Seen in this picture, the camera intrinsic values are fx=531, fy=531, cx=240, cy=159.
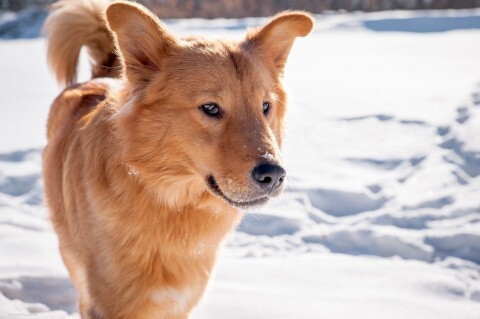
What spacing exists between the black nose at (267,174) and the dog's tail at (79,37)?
6.40ft

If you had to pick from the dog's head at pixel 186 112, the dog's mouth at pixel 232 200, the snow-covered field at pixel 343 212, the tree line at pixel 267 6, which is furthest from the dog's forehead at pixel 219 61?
the tree line at pixel 267 6

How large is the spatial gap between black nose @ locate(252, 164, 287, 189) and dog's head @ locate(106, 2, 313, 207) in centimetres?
5

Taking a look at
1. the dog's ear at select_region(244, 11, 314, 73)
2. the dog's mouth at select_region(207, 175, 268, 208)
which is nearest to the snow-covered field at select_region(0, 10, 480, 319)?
the dog's mouth at select_region(207, 175, 268, 208)

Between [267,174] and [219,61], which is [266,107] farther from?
[267,174]

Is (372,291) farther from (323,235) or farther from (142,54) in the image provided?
(142,54)

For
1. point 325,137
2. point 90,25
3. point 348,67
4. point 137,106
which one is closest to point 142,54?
point 137,106

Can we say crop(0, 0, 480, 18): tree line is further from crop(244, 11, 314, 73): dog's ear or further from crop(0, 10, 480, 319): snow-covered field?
crop(244, 11, 314, 73): dog's ear

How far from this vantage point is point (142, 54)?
8.66 feet

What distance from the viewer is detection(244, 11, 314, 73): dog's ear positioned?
2.95 m

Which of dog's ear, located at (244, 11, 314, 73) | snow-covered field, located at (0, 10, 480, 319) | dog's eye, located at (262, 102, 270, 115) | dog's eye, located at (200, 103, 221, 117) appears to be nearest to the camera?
dog's eye, located at (200, 103, 221, 117)

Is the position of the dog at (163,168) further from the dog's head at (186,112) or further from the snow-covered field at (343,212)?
the snow-covered field at (343,212)

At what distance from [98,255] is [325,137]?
4275 millimetres

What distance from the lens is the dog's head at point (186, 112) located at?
2434 mm

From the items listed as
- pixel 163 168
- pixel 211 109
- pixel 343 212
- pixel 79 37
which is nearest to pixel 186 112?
pixel 211 109
